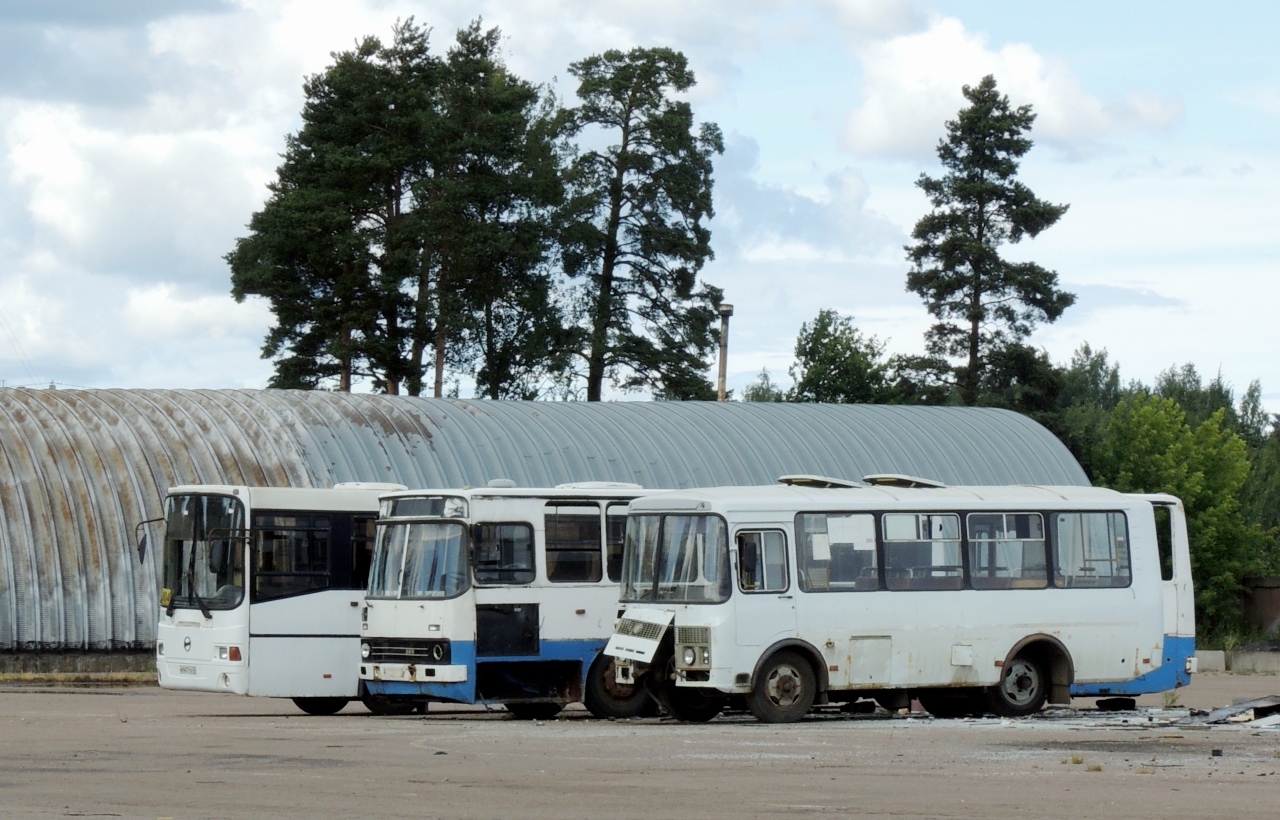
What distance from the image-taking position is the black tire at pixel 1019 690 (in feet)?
74.4

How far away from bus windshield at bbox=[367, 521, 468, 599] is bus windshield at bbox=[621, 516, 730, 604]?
6.84 ft

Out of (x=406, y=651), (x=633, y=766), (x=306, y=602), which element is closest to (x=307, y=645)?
(x=306, y=602)

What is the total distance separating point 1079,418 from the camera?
73.9 m

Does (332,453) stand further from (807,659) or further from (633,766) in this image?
(633,766)

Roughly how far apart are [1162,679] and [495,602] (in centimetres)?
824

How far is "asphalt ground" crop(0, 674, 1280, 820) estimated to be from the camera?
11922 mm

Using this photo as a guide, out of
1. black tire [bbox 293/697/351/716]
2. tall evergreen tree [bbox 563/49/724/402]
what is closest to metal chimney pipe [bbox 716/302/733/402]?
tall evergreen tree [bbox 563/49/724/402]

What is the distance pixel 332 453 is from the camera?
37969mm

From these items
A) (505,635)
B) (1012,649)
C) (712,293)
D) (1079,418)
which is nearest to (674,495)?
(505,635)

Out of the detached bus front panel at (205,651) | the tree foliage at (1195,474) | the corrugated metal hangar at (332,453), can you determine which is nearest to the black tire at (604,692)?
Result: the detached bus front panel at (205,651)

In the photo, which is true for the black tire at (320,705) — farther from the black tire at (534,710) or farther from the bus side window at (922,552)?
the bus side window at (922,552)

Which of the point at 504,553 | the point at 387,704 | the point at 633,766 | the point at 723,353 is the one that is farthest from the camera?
the point at 723,353

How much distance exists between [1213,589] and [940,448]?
79.6ft

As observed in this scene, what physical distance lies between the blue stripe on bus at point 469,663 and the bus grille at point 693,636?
1997 mm
